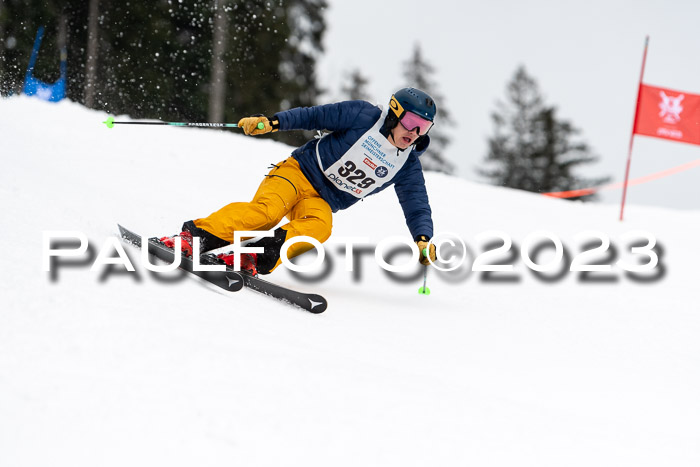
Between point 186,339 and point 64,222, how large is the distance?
1980 mm

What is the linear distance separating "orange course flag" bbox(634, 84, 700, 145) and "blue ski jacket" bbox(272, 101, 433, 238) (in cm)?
722

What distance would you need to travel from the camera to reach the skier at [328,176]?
384 cm

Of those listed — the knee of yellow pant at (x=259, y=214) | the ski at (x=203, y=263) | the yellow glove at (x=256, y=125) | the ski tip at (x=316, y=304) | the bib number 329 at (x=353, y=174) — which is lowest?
the ski tip at (x=316, y=304)

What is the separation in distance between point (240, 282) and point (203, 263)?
43cm

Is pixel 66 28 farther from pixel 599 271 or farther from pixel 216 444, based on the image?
pixel 216 444

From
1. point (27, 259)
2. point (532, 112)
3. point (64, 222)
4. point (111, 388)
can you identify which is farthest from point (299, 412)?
point (532, 112)

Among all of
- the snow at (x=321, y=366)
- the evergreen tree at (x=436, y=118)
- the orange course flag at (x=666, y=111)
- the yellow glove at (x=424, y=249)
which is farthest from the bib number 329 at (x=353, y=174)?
the evergreen tree at (x=436, y=118)

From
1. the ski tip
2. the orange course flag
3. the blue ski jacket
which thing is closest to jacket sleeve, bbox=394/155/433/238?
the blue ski jacket

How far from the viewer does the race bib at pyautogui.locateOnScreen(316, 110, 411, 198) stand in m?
4.05

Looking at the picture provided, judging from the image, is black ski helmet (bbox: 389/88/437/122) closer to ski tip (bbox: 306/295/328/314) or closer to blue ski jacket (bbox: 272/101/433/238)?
blue ski jacket (bbox: 272/101/433/238)

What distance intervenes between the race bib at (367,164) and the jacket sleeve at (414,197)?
14 centimetres

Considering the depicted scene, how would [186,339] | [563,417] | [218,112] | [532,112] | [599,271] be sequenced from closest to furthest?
[186,339] → [563,417] → [599,271] → [218,112] → [532,112]

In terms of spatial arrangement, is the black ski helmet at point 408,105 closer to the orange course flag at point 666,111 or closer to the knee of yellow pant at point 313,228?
the knee of yellow pant at point 313,228

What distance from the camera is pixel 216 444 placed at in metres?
1.63
